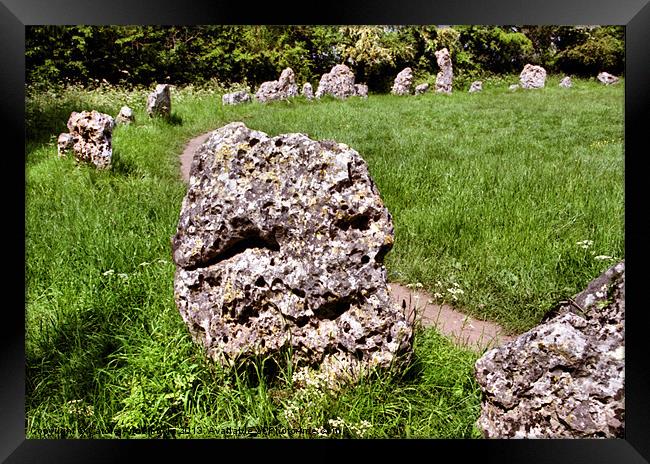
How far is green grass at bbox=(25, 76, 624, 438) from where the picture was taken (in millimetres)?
3061

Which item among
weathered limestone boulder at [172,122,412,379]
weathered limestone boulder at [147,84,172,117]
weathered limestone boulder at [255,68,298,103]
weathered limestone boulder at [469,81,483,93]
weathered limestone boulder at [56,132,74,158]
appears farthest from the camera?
weathered limestone boulder at [469,81,483,93]

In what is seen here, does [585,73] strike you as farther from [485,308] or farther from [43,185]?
[43,185]

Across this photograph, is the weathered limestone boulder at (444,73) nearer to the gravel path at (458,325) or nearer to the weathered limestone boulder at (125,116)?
the gravel path at (458,325)

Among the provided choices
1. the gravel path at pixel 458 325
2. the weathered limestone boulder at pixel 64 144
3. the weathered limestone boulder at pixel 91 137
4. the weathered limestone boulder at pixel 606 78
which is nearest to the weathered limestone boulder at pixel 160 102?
the weathered limestone boulder at pixel 91 137

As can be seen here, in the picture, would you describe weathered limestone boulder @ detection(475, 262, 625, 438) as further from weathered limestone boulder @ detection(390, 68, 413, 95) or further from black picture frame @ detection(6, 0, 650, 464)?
weathered limestone boulder @ detection(390, 68, 413, 95)

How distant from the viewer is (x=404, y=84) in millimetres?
9820

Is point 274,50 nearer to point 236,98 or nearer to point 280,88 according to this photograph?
point 280,88

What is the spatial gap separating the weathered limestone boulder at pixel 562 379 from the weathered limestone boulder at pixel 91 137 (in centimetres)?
586

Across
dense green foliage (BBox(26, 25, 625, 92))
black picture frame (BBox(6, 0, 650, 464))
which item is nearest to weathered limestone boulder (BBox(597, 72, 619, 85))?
dense green foliage (BBox(26, 25, 625, 92))

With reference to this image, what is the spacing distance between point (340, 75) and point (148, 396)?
643 cm

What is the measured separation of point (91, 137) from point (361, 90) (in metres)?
5.55

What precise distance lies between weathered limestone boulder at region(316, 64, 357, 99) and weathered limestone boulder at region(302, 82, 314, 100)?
0.48 feet
